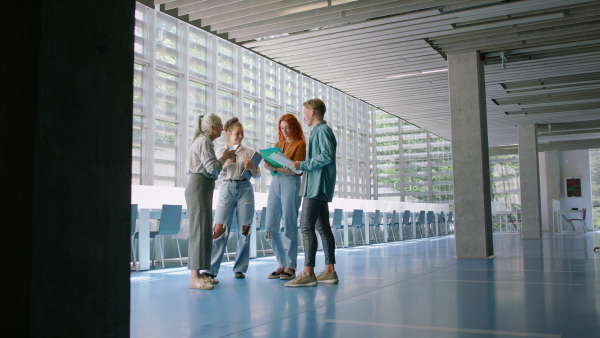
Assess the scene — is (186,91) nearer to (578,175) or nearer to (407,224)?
(407,224)

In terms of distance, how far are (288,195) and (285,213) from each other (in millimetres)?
164

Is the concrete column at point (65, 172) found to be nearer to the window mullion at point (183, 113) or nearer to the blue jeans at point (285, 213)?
the blue jeans at point (285, 213)

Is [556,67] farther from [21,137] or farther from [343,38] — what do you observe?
[21,137]

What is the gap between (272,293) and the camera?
12.7 ft

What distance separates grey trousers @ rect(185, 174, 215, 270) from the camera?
4.30 metres

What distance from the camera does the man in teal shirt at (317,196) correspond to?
14.0ft

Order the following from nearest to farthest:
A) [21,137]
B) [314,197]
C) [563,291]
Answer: [21,137]
[563,291]
[314,197]

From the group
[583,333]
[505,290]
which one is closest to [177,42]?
[505,290]

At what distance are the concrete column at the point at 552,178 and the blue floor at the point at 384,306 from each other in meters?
18.5

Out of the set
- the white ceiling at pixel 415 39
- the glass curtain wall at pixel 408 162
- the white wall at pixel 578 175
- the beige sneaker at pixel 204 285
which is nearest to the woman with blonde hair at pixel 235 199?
the beige sneaker at pixel 204 285

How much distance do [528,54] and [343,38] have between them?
10.3 ft

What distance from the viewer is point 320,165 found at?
4266mm

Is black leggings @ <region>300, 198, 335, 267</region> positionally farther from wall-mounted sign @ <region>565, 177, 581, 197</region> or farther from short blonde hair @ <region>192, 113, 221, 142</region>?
wall-mounted sign @ <region>565, 177, 581, 197</region>

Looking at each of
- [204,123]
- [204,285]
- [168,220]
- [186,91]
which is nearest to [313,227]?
[204,285]
